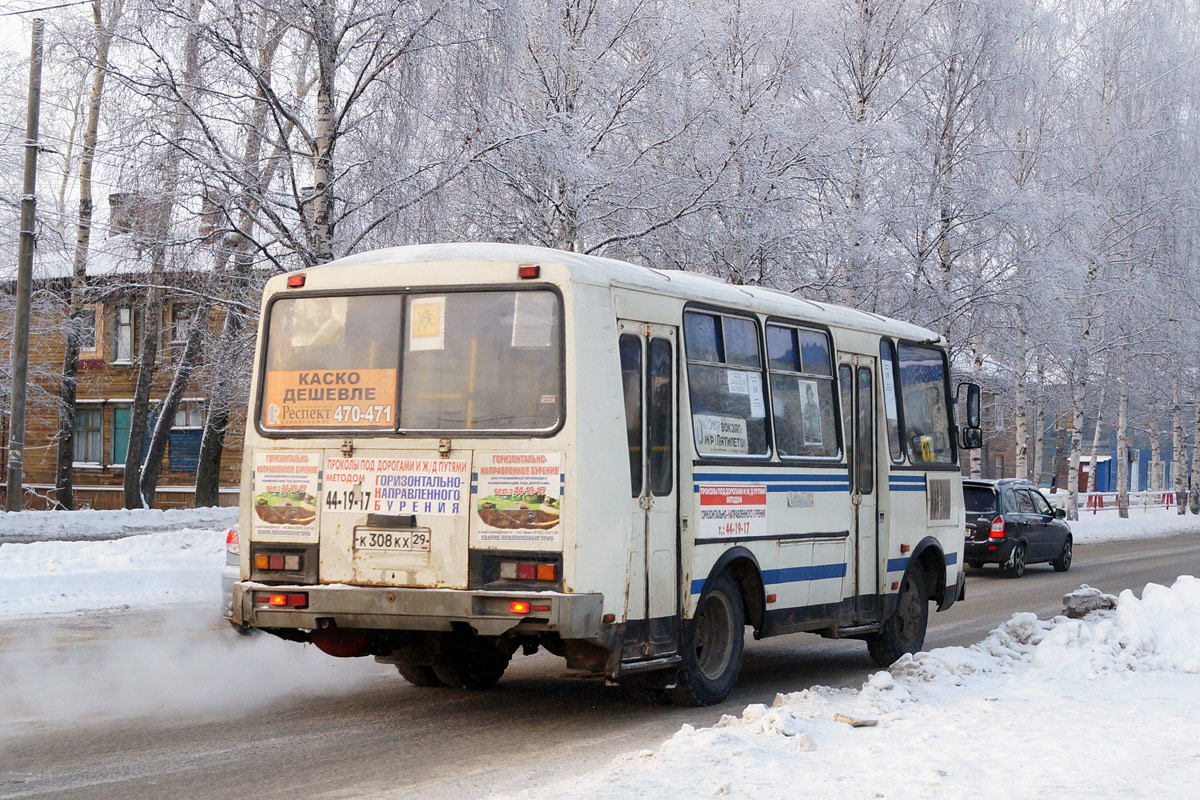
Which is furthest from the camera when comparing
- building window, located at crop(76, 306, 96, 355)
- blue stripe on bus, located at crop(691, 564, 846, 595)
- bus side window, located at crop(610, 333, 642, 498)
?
building window, located at crop(76, 306, 96, 355)

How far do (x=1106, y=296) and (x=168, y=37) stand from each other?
2974cm

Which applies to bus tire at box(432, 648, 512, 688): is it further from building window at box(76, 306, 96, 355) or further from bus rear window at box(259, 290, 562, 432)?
building window at box(76, 306, 96, 355)

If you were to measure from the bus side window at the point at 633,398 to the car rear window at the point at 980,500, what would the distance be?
52.7ft

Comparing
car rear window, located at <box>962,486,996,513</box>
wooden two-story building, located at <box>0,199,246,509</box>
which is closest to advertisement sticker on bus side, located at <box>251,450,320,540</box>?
car rear window, located at <box>962,486,996,513</box>

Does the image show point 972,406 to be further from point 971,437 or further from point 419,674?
point 419,674

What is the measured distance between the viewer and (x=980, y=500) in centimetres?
2394

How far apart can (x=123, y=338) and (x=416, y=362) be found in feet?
135

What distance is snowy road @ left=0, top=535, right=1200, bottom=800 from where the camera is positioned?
282 inches

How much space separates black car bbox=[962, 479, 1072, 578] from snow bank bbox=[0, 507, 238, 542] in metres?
13.5

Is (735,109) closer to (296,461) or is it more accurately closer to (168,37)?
(168,37)

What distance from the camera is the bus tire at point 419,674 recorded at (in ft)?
34.1

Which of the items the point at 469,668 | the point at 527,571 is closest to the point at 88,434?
the point at 469,668

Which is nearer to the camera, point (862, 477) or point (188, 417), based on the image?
point (862, 477)

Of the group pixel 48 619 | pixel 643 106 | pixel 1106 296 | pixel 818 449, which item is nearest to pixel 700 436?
pixel 818 449
